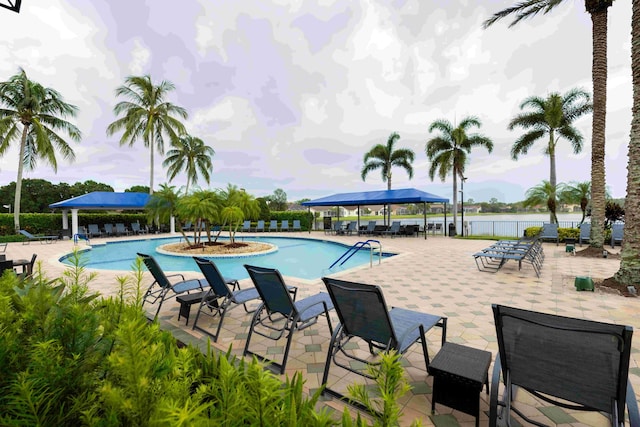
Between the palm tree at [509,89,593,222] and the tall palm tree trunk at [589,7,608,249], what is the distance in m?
9.51

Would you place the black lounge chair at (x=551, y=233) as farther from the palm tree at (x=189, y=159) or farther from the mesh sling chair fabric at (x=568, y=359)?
the palm tree at (x=189, y=159)

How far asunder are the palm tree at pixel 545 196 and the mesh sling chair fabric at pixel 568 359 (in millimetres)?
19939

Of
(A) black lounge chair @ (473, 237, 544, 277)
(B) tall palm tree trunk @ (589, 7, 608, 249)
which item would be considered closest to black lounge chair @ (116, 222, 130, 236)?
(A) black lounge chair @ (473, 237, 544, 277)

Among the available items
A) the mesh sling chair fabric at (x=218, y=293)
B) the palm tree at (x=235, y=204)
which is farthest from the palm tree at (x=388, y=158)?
the mesh sling chair fabric at (x=218, y=293)

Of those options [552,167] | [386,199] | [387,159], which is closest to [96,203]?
[386,199]

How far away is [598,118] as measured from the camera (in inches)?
352

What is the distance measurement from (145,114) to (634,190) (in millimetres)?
27084

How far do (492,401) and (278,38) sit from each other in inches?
542

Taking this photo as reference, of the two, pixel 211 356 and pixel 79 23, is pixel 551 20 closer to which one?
pixel 211 356

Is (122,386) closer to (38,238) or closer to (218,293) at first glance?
(218,293)

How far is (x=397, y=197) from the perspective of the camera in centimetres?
1912

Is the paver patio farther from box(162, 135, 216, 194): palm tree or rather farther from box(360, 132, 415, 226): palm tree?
box(162, 135, 216, 194): palm tree

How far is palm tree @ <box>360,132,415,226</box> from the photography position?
24.6m

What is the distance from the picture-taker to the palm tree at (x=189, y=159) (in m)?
28.3
